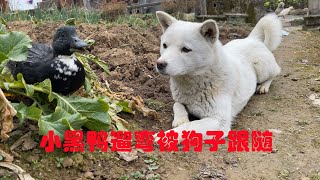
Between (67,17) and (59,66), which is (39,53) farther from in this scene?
(67,17)

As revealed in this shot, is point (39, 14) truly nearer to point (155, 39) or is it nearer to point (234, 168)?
point (155, 39)

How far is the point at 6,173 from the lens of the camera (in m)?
2.23

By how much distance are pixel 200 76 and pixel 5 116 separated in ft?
5.42

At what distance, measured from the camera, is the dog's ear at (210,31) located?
127 inches

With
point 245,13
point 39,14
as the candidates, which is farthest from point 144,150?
point 245,13

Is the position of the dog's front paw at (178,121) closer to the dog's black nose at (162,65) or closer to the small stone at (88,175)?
the dog's black nose at (162,65)

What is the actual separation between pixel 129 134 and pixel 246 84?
58.7 inches

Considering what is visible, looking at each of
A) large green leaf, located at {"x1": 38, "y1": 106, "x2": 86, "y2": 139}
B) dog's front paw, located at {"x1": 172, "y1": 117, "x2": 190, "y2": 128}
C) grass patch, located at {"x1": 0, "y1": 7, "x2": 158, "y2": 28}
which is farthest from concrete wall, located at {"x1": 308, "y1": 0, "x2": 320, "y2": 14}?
large green leaf, located at {"x1": 38, "y1": 106, "x2": 86, "y2": 139}

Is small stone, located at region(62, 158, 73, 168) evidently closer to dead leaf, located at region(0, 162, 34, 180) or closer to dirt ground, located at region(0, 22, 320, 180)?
dirt ground, located at region(0, 22, 320, 180)

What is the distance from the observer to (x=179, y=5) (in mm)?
9141

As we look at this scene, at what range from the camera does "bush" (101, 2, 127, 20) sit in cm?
799

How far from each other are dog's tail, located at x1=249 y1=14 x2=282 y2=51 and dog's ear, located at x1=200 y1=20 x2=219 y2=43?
5.47ft

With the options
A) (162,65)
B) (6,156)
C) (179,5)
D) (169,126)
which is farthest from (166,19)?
(179,5)

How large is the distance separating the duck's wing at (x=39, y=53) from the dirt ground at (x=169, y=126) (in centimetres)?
46
